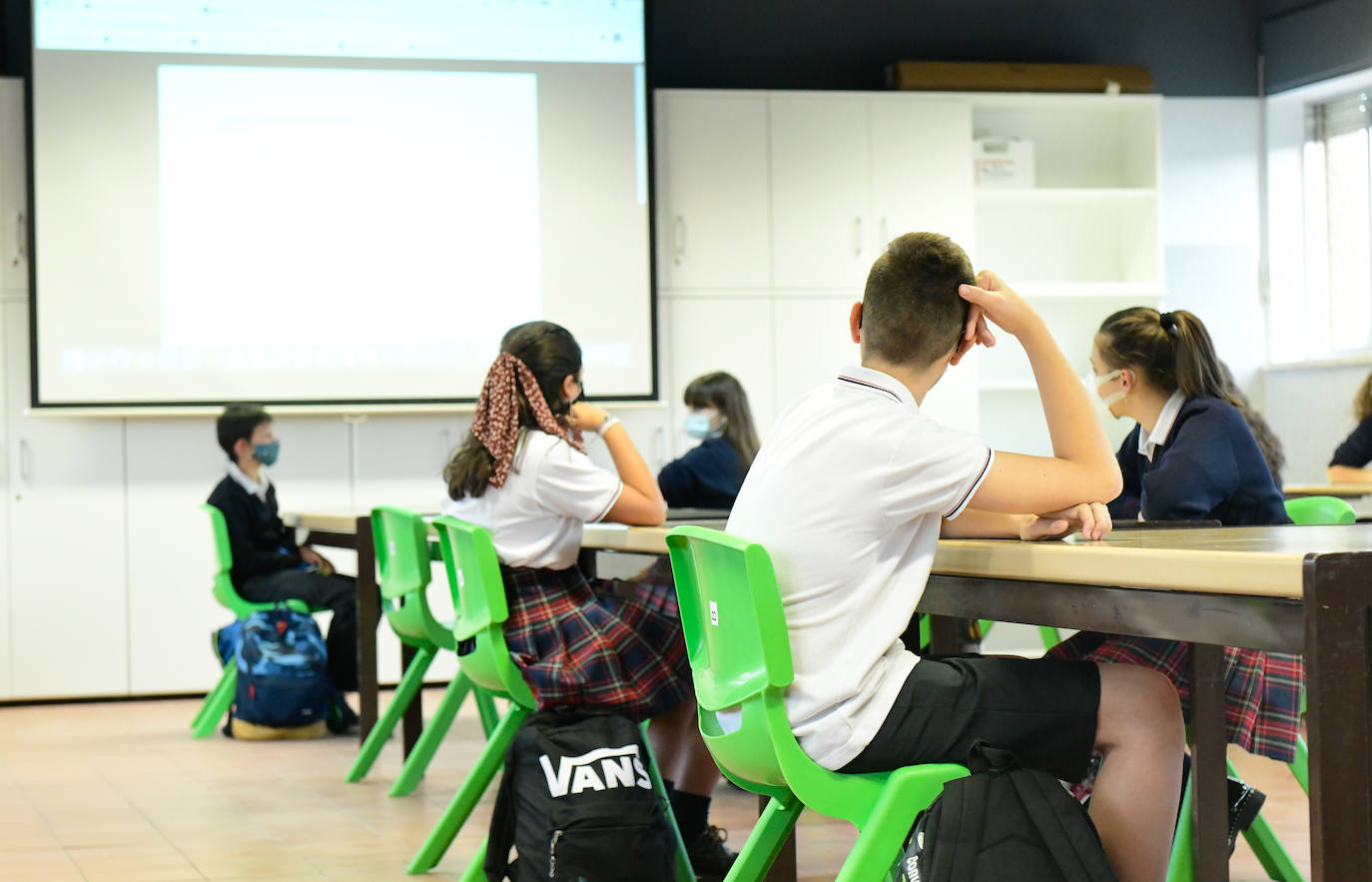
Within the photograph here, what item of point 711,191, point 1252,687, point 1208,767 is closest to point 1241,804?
point 1252,687

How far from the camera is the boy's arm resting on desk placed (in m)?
1.78

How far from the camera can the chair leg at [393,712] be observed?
12.5 feet

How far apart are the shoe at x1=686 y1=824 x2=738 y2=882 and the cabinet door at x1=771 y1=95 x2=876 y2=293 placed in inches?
135

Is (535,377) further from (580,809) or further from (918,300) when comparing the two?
(918,300)

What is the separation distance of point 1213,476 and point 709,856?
1124mm

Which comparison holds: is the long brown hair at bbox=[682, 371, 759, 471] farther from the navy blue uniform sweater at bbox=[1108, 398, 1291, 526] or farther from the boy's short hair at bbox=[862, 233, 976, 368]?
the boy's short hair at bbox=[862, 233, 976, 368]

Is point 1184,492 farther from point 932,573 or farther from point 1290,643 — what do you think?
point 1290,643

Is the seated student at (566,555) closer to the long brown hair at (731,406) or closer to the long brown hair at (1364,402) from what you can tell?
the long brown hair at (731,406)

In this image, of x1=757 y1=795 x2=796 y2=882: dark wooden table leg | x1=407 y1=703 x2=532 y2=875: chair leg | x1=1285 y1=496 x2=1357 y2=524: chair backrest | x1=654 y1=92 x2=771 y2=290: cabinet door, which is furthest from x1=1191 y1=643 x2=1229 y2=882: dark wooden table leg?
x1=654 y1=92 x2=771 y2=290: cabinet door

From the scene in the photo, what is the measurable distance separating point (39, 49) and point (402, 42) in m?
1.29

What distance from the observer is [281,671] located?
15.2ft

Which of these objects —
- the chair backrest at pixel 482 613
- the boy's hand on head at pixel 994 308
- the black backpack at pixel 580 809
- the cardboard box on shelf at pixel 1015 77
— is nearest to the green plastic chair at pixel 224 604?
the chair backrest at pixel 482 613

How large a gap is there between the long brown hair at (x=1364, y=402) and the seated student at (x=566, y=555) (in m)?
3.11

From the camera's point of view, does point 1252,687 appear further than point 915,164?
No
